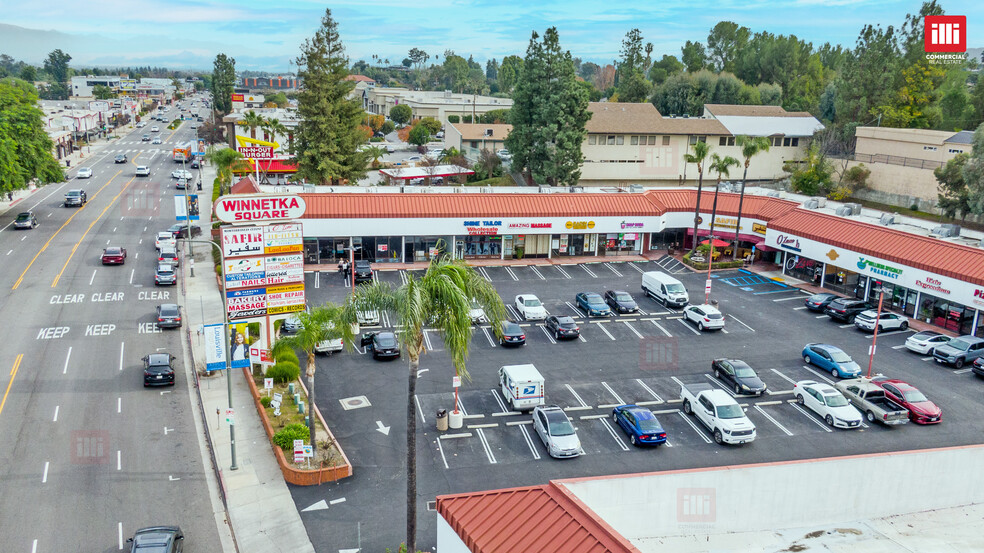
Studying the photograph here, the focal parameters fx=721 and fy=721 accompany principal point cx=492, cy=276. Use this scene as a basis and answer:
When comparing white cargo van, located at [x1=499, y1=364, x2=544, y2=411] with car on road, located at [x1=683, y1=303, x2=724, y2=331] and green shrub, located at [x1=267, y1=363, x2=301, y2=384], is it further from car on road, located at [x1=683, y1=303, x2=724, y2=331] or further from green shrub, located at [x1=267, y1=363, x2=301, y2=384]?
car on road, located at [x1=683, y1=303, x2=724, y2=331]

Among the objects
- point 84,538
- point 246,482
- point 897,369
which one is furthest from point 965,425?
point 84,538

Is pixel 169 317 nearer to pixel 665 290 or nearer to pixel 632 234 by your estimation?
pixel 665 290

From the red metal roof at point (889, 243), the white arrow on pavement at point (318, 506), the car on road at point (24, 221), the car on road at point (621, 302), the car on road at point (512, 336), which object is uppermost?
the red metal roof at point (889, 243)

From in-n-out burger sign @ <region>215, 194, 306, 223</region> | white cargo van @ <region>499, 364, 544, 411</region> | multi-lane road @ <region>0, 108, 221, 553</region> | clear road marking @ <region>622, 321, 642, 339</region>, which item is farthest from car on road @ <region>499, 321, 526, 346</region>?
multi-lane road @ <region>0, 108, 221, 553</region>

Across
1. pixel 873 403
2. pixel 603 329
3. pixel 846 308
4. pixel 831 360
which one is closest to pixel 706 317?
pixel 603 329

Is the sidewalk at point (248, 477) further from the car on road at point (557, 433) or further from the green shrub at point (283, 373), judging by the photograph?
the car on road at point (557, 433)

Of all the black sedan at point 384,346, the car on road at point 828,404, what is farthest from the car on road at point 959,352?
the black sedan at point 384,346
